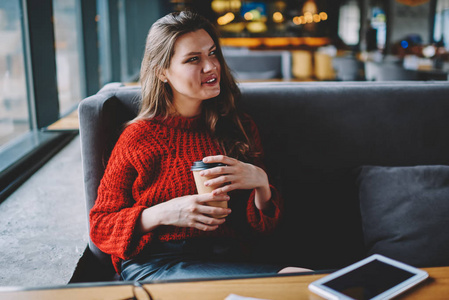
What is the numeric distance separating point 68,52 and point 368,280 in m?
3.68

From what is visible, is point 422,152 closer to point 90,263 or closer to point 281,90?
point 281,90

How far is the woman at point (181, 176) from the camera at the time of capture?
118 centimetres

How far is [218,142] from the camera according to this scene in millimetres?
1403

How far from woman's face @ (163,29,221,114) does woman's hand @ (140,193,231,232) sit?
0.37 metres

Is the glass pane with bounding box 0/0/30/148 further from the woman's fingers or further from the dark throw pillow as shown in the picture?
the dark throw pillow

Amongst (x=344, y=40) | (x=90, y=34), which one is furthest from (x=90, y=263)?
(x=344, y=40)

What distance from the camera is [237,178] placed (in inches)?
45.1

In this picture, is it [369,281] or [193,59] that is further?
[193,59]

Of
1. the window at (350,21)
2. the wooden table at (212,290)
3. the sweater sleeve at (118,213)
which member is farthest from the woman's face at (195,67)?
the window at (350,21)

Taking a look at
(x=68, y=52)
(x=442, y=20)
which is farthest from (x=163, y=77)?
(x=442, y=20)

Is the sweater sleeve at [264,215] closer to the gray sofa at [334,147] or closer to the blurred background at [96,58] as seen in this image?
the gray sofa at [334,147]

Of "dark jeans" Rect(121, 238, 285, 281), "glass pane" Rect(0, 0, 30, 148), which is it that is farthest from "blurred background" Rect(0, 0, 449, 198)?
"dark jeans" Rect(121, 238, 285, 281)

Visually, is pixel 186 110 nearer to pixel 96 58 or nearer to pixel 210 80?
pixel 210 80

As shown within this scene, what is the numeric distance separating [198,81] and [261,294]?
737 mm
